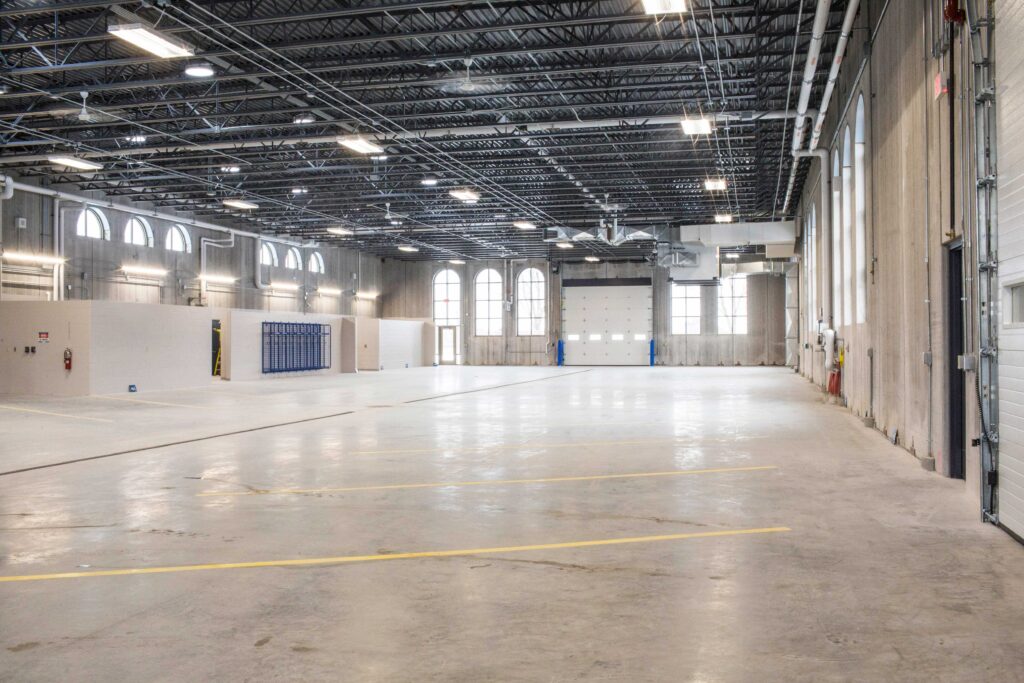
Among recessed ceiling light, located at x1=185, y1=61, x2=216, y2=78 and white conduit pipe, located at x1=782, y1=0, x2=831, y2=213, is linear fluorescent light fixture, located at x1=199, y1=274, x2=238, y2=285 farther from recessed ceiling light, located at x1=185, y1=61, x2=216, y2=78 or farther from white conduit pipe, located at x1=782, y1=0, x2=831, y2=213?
white conduit pipe, located at x1=782, y1=0, x2=831, y2=213

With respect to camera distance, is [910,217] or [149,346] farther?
[149,346]

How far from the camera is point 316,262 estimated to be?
1906 inches

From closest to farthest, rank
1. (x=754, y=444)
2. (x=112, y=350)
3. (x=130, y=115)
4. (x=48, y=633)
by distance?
(x=48, y=633) → (x=754, y=444) → (x=130, y=115) → (x=112, y=350)

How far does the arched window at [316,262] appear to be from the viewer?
157 ft

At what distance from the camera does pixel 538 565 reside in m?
5.88

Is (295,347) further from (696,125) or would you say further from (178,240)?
(696,125)

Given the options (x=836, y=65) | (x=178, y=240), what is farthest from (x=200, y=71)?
(x=178, y=240)

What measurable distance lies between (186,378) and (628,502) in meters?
24.4

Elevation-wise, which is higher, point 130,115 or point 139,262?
point 130,115

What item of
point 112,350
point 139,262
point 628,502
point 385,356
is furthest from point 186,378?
point 628,502

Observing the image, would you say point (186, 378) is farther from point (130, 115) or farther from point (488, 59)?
point (488, 59)

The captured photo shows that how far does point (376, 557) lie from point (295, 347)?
31.1 m

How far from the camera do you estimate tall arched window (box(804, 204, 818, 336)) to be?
→ 88.8ft

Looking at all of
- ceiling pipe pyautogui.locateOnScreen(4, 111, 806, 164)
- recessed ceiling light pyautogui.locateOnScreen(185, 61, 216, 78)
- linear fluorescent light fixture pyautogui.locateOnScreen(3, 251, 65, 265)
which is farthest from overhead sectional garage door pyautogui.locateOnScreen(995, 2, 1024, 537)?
linear fluorescent light fixture pyautogui.locateOnScreen(3, 251, 65, 265)
